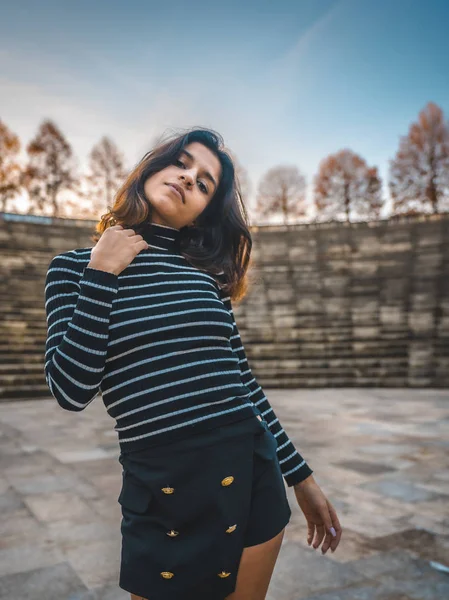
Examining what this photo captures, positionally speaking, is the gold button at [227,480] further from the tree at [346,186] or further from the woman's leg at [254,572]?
the tree at [346,186]

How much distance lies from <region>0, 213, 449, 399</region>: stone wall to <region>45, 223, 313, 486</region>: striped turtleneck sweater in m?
10.5

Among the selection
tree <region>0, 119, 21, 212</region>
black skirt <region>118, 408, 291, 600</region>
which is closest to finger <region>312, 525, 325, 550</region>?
black skirt <region>118, 408, 291, 600</region>

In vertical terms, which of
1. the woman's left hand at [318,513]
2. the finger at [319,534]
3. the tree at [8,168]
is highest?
the tree at [8,168]

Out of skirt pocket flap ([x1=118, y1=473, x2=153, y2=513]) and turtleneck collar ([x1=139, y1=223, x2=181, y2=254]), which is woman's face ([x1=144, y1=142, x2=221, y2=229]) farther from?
skirt pocket flap ([x1=118, y1=473, x2=153, y2=513])

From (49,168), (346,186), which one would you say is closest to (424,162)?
(346,186)

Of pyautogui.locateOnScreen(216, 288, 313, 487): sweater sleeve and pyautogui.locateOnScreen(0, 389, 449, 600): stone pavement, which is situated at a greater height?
pyautogui.locateOnScreen(216, 288, 313, 487): sweater sleeve

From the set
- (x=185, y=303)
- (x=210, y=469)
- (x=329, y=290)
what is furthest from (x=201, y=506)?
(x=329, y=290)

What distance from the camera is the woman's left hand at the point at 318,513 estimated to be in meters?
1.45

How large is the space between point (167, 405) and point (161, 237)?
481 mm

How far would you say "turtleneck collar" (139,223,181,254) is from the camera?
1.35m

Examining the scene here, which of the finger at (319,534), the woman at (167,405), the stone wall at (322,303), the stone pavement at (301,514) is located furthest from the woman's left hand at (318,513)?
the stone wall at (322,303)

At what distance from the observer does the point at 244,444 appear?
1161 mm

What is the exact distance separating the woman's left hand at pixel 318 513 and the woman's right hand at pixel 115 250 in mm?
820

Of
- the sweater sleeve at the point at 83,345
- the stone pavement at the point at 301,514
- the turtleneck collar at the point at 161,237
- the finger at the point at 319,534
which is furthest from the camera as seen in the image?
the stone pavement at the point at 301,514
